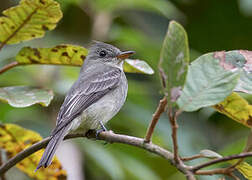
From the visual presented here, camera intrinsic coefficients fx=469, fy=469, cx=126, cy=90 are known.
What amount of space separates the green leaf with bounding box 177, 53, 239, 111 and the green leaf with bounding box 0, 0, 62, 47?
3.12 feet

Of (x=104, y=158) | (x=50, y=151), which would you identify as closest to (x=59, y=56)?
(x=50, y=151)

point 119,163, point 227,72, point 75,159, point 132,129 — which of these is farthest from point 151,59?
point 227,72

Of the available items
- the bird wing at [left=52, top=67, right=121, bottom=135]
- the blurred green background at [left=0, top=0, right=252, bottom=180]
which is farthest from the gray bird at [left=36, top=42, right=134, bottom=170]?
the blurred green background at [left=0, top=0, right=252, bottom=180]

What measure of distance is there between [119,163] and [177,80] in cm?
242

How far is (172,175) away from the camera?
4383mm

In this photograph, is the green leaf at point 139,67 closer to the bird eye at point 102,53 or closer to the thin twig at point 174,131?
the thin twig at point 174,131

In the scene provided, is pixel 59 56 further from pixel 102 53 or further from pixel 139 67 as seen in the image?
pixel 102 53

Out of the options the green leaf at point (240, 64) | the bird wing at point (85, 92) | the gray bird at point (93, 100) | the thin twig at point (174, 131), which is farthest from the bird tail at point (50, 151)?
the green leaf at point (240, 64)

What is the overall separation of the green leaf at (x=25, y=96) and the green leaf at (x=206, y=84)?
89cm

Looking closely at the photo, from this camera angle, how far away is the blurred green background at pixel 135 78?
368 cm

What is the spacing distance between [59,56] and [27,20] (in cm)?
24

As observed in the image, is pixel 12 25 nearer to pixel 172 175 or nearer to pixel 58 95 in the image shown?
pixel 58 95

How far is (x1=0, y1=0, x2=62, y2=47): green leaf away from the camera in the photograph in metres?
2.27

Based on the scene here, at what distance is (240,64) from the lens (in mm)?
1688
